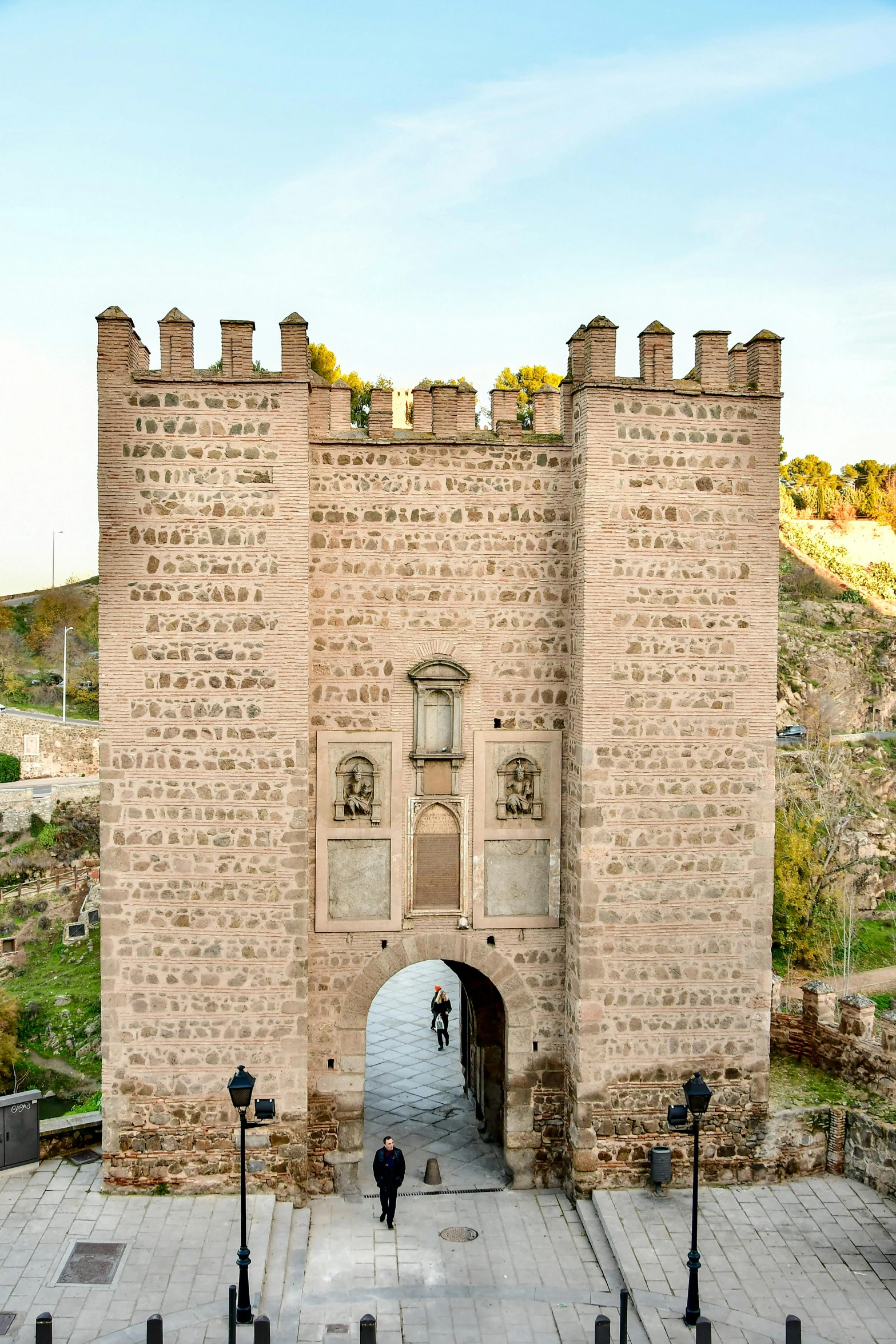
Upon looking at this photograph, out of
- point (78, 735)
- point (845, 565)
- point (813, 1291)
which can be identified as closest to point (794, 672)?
point (845, 565)

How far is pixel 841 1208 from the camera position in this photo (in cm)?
1061

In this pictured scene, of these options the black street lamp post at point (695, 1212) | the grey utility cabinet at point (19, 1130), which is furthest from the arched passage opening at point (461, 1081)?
the grey utility cabinet at point (19, 1130)

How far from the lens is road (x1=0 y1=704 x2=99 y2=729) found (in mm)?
43906

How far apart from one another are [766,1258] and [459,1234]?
2.85m

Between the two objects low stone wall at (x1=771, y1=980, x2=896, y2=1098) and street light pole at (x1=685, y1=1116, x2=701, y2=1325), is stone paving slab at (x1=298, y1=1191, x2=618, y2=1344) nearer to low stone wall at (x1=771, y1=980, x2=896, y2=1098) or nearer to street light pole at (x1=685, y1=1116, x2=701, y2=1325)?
street light pole at (x1=685, y1=1116, x2=701, y2=1325)

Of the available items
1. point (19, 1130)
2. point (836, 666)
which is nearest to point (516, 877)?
point (19, 1130)

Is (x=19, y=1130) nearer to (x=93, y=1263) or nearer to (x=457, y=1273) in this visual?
(x=93, y=1263)

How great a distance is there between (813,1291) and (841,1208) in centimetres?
164

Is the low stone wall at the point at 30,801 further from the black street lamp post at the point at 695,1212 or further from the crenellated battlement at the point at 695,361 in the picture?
the black street lamp post at the point at 695,1212

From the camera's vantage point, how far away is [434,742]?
36.4ft

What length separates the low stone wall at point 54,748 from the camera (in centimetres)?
4284

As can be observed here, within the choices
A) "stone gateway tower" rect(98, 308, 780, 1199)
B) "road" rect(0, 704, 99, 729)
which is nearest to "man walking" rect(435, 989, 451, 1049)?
"stone gateway tower" rect(98, 308, 780, 1199)

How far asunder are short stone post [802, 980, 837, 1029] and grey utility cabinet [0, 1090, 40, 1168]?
8.67 meters

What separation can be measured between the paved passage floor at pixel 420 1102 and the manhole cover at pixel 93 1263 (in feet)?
9.12
